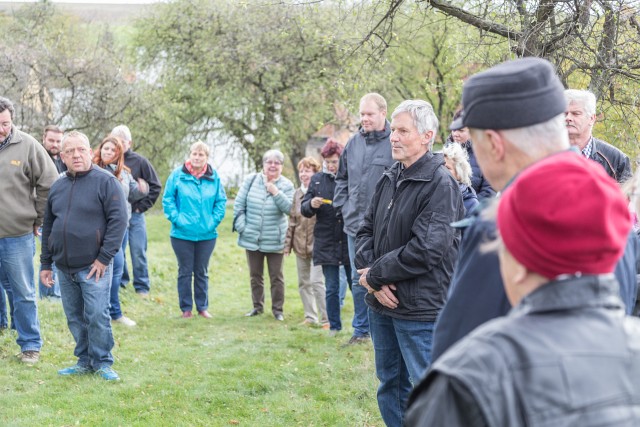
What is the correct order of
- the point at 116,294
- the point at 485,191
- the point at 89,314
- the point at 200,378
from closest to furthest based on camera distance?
the point at 89,314 → the point at 485,191 → the point at 200,378 → the point at 116,294

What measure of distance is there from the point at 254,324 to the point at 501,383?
8081 millimetres

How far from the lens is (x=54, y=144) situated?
930 centimetres

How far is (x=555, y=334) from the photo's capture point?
163cm

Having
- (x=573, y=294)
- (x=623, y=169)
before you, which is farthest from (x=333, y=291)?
(x=573, y=294)


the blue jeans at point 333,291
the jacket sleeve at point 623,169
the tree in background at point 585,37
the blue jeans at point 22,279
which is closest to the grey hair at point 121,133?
the blue jeans at point 22,279

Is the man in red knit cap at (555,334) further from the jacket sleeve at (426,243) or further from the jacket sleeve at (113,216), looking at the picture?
the jacket sleeve at (113,216)

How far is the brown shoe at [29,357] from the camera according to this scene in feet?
23.4

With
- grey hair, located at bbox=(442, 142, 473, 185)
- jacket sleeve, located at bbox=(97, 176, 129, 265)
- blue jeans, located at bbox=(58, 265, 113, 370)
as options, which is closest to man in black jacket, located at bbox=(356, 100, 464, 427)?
grey hair, located at bbox=(442, 142, 473, 185)

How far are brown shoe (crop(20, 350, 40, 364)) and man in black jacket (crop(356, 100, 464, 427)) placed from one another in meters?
4.00

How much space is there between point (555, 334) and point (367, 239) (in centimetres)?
317

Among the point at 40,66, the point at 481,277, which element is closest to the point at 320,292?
the point at 481,277

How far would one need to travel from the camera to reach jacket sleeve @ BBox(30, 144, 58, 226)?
703 cm

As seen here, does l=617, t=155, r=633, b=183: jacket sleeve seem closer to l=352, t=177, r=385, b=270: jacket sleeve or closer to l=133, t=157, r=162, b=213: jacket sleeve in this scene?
l=352, t=177, r=385, b=270: jacket sleeve

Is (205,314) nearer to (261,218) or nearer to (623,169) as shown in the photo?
(261,218)
